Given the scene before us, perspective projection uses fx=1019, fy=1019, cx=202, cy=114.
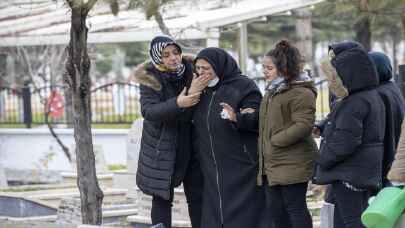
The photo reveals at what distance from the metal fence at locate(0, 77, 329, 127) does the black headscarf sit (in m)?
10.9

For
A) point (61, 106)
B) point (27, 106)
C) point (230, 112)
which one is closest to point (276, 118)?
point (230, 112)

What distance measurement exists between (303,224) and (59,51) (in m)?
15.5

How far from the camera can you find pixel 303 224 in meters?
7.21

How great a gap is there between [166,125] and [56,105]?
13.7 meters

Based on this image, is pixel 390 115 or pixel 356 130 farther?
pixel 390 115

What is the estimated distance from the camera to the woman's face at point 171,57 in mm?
7617

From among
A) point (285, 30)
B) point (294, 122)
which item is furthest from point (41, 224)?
A: point (285, 30)

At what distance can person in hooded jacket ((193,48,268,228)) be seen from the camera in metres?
7.46

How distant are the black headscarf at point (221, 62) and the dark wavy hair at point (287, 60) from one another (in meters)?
0.35

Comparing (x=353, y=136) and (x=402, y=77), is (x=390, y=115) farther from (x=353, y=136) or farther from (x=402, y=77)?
(x=402, y=77)

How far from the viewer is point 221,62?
293 inches

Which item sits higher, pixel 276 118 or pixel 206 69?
pixel 206 69

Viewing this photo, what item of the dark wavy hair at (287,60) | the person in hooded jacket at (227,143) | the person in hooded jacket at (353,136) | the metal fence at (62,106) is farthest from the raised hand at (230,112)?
the metal fence at (62,106)

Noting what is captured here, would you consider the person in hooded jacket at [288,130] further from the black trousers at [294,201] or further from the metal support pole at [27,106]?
the metal support pole at [27,106]
